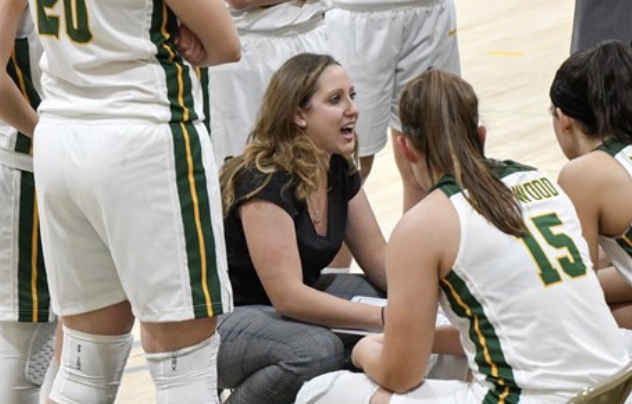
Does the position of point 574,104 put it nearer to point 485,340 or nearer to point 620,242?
point 620,242

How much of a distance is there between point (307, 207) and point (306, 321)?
0.31 metres

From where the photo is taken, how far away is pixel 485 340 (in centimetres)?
285

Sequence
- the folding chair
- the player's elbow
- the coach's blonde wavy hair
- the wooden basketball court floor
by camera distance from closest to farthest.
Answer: the folding chair < the coach's blonde wavy hair < the player's elbow < the wooden basketball court floor

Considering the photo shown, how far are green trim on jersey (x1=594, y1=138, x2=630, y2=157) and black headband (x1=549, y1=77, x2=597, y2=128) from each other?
0.07 metres

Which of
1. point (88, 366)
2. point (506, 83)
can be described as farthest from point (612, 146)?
point (506, 83)

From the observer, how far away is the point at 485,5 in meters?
10.1

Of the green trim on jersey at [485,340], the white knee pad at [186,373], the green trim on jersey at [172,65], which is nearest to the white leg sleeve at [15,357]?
the white knee pad at [186,373]

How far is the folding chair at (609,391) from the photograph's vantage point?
2570 mm

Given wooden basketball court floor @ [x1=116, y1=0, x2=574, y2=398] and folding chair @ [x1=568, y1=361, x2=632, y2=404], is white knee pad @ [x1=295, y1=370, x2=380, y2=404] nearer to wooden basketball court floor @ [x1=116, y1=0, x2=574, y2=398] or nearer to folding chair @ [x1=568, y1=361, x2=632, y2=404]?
folding chair @ [x1=568, y1=361, x2=632, y2=404]

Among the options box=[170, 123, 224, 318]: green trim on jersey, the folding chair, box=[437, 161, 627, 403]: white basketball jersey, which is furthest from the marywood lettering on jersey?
box=[170, 123, 224, 318]: green trim on jersey

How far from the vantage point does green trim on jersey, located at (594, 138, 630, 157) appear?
3287mm

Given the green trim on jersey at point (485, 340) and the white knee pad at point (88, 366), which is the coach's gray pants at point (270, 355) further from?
the green trim on jersey at point (485, 340)

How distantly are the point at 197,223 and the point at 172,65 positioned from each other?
1.11ft

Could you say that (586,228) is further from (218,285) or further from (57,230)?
(57,230)
